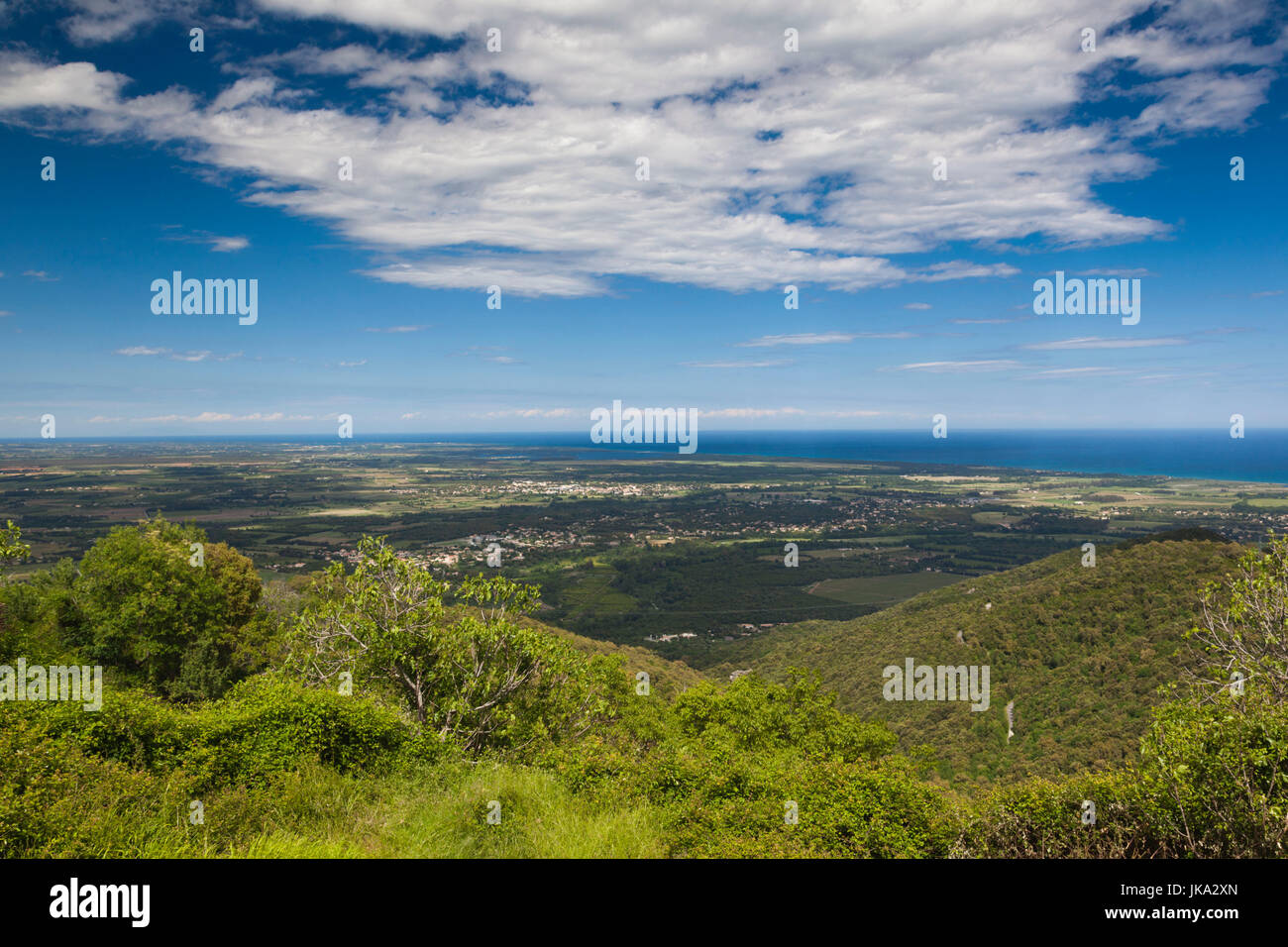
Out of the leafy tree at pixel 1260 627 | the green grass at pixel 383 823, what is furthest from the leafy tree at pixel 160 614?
the leafy tree at pixel 1260 627

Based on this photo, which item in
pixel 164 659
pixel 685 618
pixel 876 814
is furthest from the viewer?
pixel 685 618

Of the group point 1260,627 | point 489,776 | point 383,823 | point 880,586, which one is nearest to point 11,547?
point 383,823

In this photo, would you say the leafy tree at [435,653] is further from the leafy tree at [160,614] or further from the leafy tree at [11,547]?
the leafy tree at [160,614]

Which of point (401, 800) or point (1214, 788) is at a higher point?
point (1214, 788)

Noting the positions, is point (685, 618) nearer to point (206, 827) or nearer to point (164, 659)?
point (164, 659)

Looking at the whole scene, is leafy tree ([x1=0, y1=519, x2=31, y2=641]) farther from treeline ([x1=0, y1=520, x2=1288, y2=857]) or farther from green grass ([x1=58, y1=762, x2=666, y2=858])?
green grass ([x1=58, y1=762, x2=666, y2=858])
